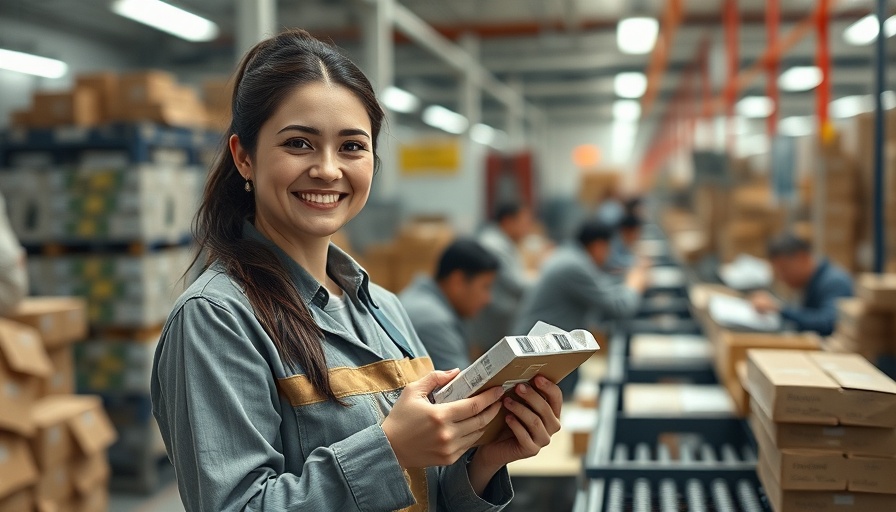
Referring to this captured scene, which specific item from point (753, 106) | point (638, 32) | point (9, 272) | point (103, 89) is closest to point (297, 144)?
point (9, 272)

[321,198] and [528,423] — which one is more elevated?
[321,198]

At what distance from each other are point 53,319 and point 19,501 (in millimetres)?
904

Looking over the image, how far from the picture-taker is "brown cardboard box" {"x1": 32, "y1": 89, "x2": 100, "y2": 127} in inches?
200

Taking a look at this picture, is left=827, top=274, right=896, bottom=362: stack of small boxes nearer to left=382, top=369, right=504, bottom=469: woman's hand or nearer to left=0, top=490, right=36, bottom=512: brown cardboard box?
left=382, top=369, right=504, bottom=469: woman's hand

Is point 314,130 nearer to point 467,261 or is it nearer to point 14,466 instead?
point 467,261

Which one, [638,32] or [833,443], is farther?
[638,32]

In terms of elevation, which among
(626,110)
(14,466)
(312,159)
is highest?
(626,110)

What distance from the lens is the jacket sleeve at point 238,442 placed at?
1.18 m

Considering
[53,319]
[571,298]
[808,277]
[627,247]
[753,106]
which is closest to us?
[53,319]

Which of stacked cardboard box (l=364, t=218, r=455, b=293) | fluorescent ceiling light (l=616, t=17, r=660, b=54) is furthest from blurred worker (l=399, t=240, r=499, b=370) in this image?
fluorescent ceiling light (l=616, t=17, r=660, b=54)

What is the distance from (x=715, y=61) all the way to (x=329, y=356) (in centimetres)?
1127

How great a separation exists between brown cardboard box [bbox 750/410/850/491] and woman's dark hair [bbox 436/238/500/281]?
6.93 feet

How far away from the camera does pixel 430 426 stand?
1.24m

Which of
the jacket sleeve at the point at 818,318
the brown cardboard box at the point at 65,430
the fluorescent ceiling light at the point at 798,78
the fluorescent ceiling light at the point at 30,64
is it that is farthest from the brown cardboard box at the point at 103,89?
the fluorescent ceiling light at the point at 798,78
